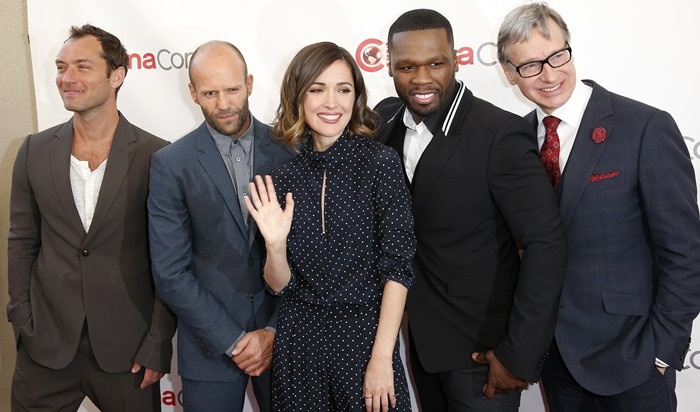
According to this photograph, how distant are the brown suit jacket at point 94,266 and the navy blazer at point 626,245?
1.52 meters

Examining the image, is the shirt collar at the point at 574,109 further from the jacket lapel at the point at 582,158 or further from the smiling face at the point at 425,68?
the smiling face at the point at 425,68

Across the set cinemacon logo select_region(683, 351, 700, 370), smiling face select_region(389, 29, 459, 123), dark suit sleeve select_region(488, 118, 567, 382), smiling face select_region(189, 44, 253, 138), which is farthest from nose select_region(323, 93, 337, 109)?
cinemacon logo select_region(683, 351, 700, 370)

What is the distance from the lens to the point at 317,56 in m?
1.90

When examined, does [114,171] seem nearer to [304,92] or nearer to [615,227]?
[304,92]

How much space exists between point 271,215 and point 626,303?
1133 mm

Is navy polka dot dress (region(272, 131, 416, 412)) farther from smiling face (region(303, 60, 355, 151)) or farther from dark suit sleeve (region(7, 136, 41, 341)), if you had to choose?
dark suit sleeve (region(7, 136, 41, 341))

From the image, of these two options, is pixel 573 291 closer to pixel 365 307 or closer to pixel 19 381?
pixel 365 307

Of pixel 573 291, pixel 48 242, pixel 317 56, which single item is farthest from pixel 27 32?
pixel 573 291

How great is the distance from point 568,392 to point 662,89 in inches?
54.9

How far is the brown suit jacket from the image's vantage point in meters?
2.36

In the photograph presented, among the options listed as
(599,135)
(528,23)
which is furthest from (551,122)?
(528,23)

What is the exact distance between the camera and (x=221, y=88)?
2.14 meters

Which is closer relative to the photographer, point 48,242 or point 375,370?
point 375,370

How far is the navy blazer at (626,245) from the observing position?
1.84 metres
